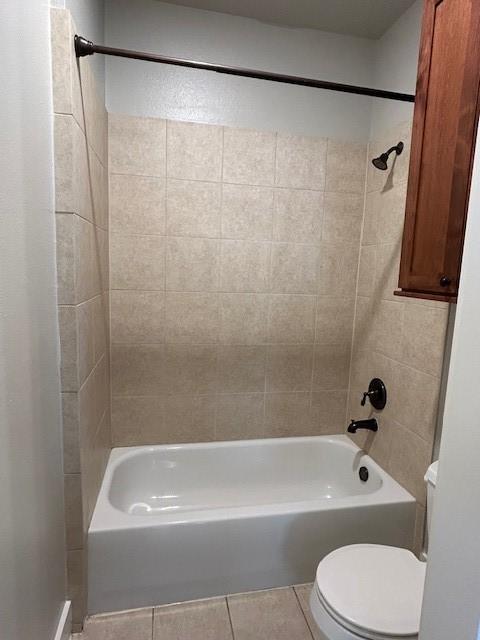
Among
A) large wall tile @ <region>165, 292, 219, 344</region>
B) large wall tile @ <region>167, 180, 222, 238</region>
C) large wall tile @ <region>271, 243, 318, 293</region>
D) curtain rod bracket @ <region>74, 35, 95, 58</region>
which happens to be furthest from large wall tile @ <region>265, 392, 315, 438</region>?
curtain rod bracket @ <region>74, 35, 95, 58</region>

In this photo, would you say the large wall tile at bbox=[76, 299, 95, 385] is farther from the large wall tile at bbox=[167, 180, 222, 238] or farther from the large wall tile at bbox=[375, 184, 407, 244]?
the large wall tile at bbox=[375, 184, 407, 244]

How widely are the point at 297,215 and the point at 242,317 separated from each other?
0.67 metres

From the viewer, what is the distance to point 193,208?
201 centimetres

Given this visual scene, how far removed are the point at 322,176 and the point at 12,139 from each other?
167 cm

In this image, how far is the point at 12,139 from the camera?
0.87m

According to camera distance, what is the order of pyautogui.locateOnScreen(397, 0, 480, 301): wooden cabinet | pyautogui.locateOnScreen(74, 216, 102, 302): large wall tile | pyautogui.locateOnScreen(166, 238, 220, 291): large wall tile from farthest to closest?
pyautogui.locateOnScreen(166, 238, 220, 291): large wall tile → pyautogui.locateOnScreen(74, 216, 102, 302): large wall tile → pyautogui.locateOnScreen(397, 0, 480, 301): wooden cabinet

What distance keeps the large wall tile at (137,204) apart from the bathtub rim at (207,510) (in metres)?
1.23

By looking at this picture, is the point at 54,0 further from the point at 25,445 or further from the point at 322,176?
the point at 322,176

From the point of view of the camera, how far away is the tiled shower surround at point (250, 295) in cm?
182

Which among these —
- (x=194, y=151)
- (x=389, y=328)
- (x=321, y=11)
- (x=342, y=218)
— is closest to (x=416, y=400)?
(x=389, y=328)

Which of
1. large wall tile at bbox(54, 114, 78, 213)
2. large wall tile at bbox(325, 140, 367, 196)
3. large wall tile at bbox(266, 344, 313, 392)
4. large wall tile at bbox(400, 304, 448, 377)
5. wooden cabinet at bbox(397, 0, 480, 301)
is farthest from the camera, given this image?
large wall tile at bbox(266, 344, 313, 392)

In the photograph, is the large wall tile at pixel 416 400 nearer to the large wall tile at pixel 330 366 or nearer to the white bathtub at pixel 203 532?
the white bathtub at pixel 203 532

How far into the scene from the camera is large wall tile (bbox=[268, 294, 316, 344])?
219cm

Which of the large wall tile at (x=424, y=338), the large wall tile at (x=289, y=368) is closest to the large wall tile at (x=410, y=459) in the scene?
the large wall tile at (x=424, y=338)
